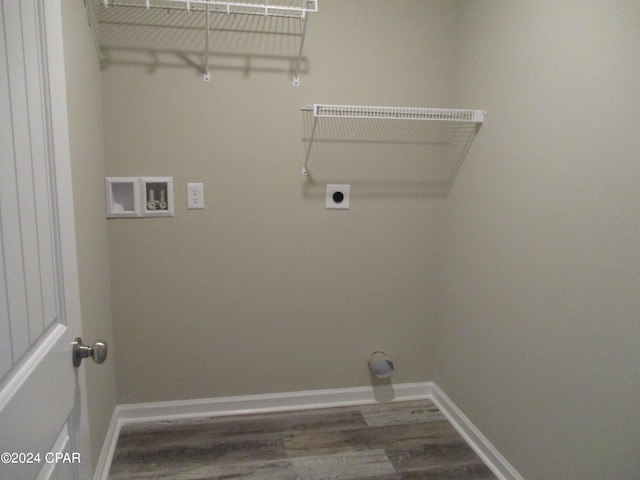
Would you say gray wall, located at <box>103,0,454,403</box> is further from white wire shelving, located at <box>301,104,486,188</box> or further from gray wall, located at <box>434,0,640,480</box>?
gray wall, located at <box>434,0,640,480</box>

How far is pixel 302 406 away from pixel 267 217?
103 centimetres

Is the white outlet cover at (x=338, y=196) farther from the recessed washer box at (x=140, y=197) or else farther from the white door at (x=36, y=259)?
the white door at (x=36, y=259)

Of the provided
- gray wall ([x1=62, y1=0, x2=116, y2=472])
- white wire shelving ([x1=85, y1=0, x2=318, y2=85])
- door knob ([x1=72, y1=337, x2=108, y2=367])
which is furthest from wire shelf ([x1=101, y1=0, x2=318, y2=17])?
door knob ([x1=72, y1=337, x2=108, y2=367])

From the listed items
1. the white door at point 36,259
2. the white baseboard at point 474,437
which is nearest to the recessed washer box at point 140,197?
the white door at point 36,259

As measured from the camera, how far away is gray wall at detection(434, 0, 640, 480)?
1.16 m

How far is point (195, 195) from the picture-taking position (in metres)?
1.83

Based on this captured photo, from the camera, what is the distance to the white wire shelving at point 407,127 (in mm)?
1779

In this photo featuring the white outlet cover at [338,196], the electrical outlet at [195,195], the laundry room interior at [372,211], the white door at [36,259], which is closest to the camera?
the white door at [36,259]

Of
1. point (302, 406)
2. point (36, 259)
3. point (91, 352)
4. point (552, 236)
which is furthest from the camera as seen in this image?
point (302, 406)

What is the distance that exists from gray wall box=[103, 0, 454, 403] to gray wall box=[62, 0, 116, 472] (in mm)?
109

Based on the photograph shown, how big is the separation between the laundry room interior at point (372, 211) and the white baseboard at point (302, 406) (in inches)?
1.4

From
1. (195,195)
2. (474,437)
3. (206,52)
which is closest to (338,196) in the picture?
(195,195)

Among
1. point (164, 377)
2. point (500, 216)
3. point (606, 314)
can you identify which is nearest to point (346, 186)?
point (500, 216)

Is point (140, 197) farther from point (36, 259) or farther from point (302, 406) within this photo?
point (302, 406)
